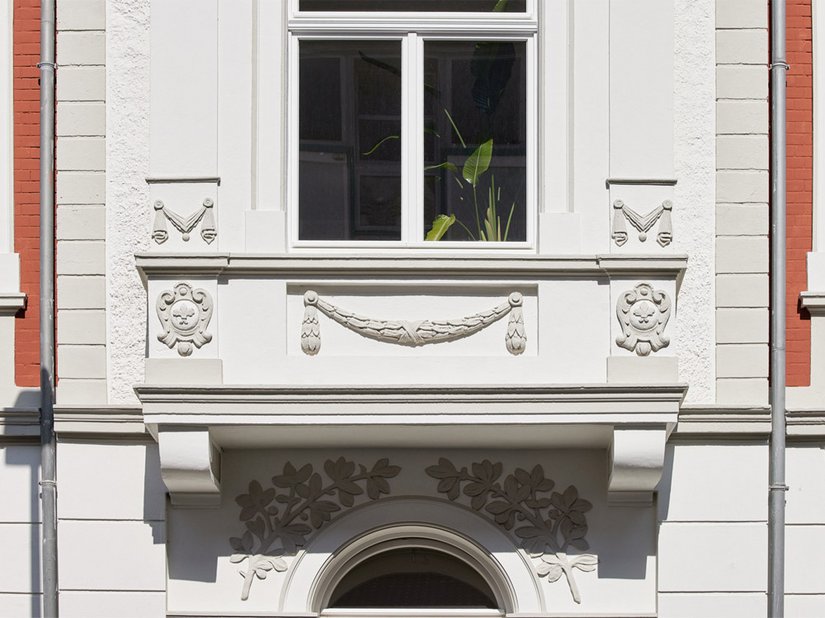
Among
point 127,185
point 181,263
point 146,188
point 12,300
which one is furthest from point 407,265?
point 12,300

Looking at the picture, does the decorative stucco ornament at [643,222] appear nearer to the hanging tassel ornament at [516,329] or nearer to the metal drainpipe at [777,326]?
the hanging tassel ornament at [516,329]

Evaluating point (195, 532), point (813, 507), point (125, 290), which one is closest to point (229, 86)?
point (125, 290)

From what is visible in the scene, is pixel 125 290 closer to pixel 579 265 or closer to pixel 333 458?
pixel 333 458

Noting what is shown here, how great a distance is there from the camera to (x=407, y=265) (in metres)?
9.33

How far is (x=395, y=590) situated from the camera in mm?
9891

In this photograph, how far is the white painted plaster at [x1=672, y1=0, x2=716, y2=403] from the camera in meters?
9.80

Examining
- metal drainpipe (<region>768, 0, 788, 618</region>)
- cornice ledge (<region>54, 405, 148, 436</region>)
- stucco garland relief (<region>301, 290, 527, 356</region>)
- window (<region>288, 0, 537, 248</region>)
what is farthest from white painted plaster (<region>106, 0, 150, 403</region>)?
metal drainpipe (<region>768, 0, 788, 618</region>)

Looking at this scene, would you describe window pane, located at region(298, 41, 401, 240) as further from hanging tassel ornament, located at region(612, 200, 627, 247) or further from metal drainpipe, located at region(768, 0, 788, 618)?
metal drainpipe, located at region(768, 0, 788, 618)

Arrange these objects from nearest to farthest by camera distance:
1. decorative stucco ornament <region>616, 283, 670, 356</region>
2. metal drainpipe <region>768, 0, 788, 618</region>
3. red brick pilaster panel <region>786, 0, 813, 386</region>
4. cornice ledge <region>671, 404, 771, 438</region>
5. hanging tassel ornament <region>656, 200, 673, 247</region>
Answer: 1. decorative stucco ornament <region>616, 283, 670, 356</region>
2. hanging tassel ornament <region>656, 200, 673, 247</region>
3. metal drainpipe <region>768, 0, 788, 618</region>
4. cornice ledge <region>671, 404, 771, 438</region>
5. red brick pilaster panel <region>786, 0, 813, 386</region>

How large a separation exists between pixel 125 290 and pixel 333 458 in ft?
5.75

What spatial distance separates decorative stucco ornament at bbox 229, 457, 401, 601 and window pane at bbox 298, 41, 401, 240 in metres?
1.52

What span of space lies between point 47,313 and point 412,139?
8.61 feet

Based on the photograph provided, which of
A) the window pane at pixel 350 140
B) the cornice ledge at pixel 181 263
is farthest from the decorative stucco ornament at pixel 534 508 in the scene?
the cornice ledge at pixel 181 263

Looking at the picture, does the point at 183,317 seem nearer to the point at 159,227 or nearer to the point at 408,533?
the point at 159,227
